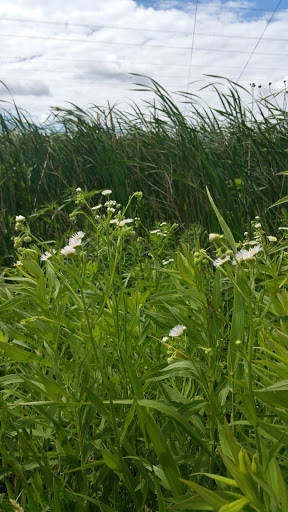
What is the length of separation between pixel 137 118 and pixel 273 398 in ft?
10.7

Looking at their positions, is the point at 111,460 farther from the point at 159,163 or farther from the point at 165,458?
the point at 159,163

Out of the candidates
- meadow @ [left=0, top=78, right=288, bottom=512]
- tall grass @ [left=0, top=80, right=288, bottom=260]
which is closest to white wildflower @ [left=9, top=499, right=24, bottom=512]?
meadow @ [left=0, top=78, right=288, bottom=512]

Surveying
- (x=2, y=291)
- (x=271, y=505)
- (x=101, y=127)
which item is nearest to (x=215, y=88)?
(x=101, y=127)

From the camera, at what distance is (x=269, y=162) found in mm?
2980

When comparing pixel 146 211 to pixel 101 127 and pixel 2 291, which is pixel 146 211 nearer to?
pixel 101 127

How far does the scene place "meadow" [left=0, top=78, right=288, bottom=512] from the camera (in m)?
0.76

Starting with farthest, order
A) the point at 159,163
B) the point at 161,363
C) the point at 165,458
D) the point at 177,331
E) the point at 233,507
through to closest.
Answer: the point at 159,163 → the point at 161,363 → the point at 177,331 → the point at 165,458 → the point at 233,507

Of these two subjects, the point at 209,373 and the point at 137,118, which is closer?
the point at 209,373

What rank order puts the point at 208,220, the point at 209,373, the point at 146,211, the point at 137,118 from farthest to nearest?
the point at 137,118
the point at 146,211
the point at 208,220
the point at 209,373

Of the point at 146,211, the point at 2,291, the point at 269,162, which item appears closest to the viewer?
the point at 2,291

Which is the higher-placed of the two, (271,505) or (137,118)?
(137,118)

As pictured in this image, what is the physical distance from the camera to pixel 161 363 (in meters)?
1.15

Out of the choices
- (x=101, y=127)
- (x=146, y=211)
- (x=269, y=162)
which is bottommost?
(x=146, y=211)

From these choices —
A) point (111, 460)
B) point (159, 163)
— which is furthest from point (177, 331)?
point (159, 163)
